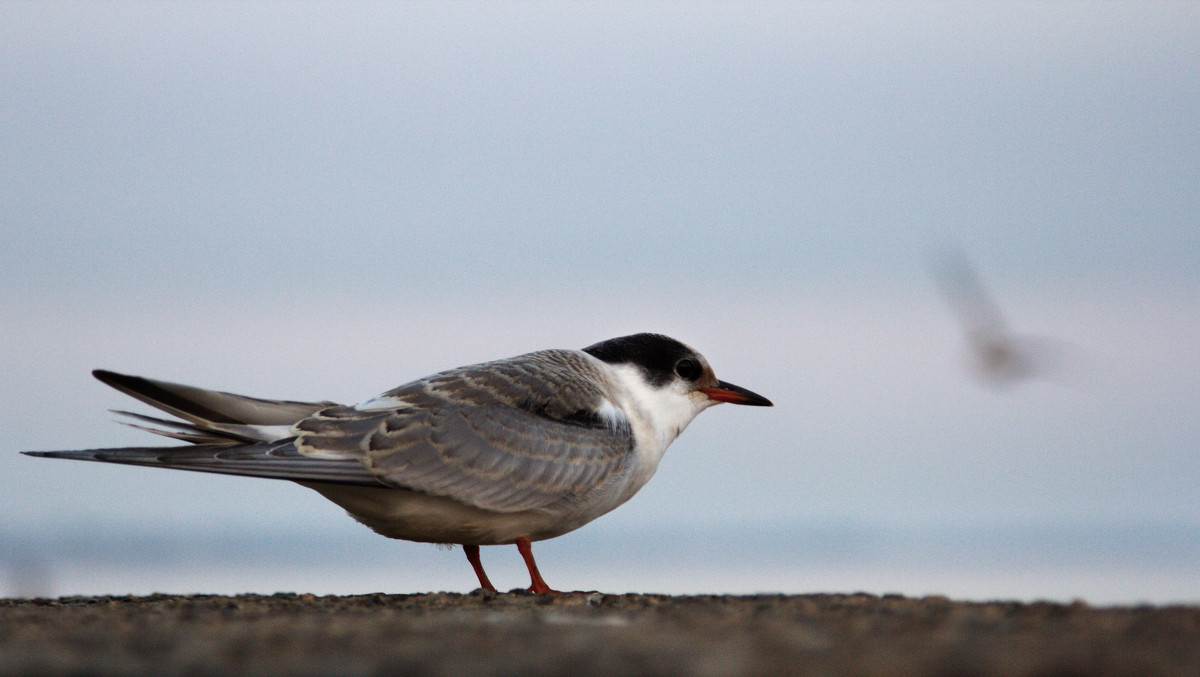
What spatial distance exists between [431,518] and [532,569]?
0.54m

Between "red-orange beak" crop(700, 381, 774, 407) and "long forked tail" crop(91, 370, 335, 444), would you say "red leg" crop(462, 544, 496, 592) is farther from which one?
"red-orange beak" crop(700, 381, 774, 407)

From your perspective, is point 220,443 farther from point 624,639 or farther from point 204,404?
point 624,639

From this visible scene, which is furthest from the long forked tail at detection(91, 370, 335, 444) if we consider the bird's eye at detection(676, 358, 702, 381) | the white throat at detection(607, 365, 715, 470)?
the bird's eye at detection(676, 358, 702, 381)

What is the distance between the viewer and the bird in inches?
225

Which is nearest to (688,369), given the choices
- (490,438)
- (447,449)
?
(490,438)

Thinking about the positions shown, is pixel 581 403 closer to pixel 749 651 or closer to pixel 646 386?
pixel 646 386

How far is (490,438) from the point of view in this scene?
6.09 metres

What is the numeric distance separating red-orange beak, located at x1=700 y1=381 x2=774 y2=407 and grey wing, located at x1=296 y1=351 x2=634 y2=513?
0.99 metres

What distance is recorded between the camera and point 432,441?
5.93 meters

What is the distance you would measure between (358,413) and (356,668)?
10.8 feet

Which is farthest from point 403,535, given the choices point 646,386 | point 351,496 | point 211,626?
point 211,626

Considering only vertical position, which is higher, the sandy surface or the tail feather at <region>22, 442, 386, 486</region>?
the tail feather at <region>22, 442, 386, 486</region>

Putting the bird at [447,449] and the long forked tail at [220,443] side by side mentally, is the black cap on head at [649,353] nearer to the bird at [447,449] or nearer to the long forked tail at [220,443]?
the bird at [447,449]

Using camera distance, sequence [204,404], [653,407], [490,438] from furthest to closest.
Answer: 1. [653,407]
2. [490,438]
3. [204,404]
